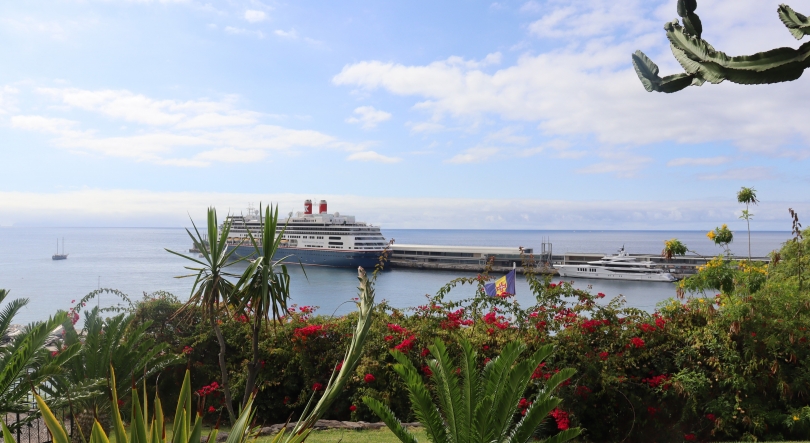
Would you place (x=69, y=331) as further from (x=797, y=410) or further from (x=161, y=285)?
(x=161, y=285)

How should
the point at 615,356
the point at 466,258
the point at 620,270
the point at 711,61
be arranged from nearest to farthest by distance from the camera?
the point at 711,61 < the point at 615,356 < the point at 620,270 < the point at 466,258

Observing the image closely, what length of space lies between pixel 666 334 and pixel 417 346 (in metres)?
3.05

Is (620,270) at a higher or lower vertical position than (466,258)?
lower

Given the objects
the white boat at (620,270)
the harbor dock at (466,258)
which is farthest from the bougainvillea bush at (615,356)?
the harbor dock at (466,258)

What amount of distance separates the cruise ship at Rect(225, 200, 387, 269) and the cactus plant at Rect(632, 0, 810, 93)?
49.5 metres

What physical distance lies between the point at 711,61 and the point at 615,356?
4.16m

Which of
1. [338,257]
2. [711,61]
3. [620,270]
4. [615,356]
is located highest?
[711,61]

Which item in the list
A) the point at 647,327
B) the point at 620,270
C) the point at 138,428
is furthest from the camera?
the point at 620,270

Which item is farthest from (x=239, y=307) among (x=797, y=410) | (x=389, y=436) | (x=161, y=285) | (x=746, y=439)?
(x=161, y=285)

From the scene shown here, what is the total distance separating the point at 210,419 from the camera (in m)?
7.48

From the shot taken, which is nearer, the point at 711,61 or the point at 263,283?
the point at 711,61

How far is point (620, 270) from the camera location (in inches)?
1790

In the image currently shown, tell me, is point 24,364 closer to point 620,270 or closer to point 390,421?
point 390,421

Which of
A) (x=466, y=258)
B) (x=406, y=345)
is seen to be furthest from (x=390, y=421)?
(x=466, y=258)
